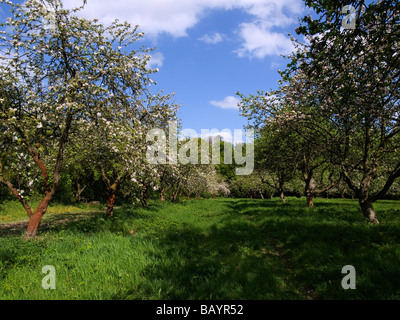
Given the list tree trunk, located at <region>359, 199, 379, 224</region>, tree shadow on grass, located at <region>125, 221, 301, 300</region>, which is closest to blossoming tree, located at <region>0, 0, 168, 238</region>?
tree shadow on grass, located at <region>125, 221, 301, 300</region>

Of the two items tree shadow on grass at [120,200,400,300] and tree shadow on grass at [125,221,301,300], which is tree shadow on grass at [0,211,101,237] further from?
tree shadow on grass at [120,200,400,300]

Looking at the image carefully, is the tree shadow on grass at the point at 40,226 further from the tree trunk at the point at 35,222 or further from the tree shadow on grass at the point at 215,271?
the tree shadow on grass at the point at 215,271

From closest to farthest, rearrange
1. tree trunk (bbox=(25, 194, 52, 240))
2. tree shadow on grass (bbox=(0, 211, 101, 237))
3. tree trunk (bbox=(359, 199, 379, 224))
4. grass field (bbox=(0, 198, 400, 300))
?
grass field (bbox=(0, 198, 400, 300)) < tree trunk (bbox=(25, 194, 52, 240)) < tree trunk (bbox=(359, 199, 379, 224)) < tree shadow on grass (bbox=(0, 211, 101, 237))

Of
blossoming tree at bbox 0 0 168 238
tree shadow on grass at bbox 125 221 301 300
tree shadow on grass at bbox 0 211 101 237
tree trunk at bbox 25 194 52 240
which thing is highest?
blossoming tree at bbox 0 0 168 238

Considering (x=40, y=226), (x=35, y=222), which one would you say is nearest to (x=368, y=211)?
(x=35, y=222)

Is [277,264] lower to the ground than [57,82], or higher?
lower

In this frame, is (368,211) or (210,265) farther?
(368,211)

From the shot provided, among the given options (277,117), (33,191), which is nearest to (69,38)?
(33,191)

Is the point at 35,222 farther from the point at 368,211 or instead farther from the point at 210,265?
the point at 368,211

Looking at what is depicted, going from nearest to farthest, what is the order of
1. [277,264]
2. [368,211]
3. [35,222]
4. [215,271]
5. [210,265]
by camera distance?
1. [215,271]
2. [210,265]
3. [277,264]
4. [35,222]
5. [368,211]

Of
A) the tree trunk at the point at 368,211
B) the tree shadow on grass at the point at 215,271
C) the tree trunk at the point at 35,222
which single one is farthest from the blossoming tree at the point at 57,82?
the tree trunk at the point at 368,211
